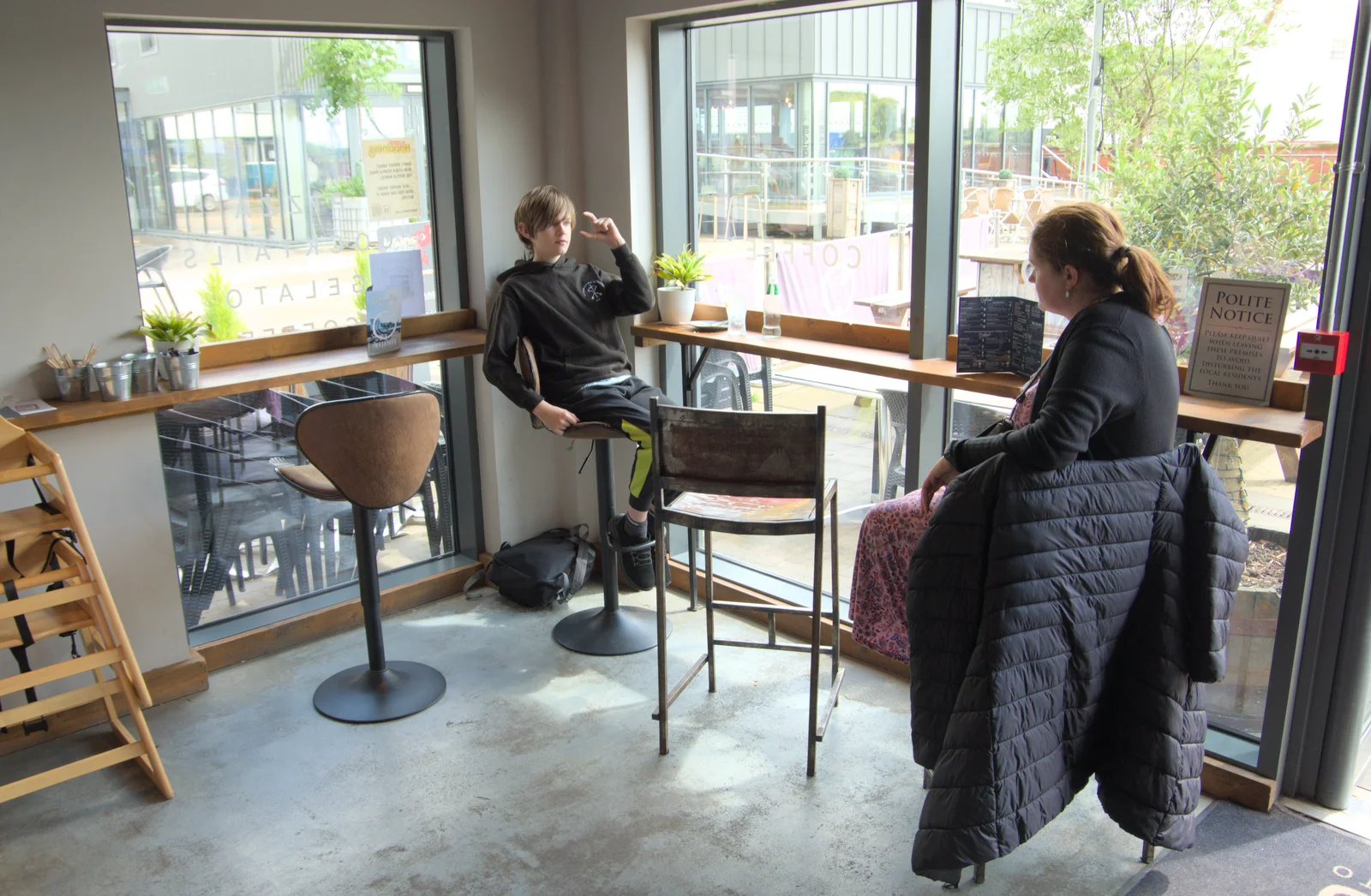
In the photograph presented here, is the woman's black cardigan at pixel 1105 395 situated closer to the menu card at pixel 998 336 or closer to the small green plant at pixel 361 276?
the menu card at pixel 998 336

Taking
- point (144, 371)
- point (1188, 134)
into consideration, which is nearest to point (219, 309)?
point (144, 371)

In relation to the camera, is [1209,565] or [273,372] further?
[273,372]

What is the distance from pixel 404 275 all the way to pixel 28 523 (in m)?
1.63

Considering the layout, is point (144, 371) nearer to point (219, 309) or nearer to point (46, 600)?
point (219, 309)

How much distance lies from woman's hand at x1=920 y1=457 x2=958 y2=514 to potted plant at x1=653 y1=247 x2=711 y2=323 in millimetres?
1621

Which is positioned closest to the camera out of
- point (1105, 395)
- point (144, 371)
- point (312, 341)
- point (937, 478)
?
point (1105, 395)

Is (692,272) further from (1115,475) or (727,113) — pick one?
(1115,475)

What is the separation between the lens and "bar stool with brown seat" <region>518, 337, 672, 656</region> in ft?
12.0

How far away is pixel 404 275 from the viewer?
13.4 ft

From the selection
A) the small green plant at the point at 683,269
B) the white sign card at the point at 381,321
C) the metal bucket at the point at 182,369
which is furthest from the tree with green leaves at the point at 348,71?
the small green plant at the point at 683,269

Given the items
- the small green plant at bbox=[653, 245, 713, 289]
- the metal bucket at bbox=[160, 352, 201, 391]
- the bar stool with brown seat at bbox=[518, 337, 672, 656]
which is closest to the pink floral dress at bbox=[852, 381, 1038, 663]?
the bar stool with brown seat at bbox=[518, 337, 672, 656]

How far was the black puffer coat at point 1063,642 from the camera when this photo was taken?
222cm

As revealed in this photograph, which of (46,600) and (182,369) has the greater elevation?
(182,369)

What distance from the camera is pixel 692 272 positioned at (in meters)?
4.05
